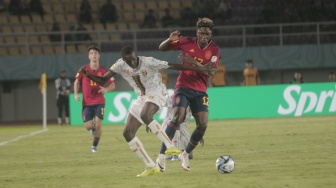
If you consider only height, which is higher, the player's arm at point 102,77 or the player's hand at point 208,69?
the player's hand at point 208,69

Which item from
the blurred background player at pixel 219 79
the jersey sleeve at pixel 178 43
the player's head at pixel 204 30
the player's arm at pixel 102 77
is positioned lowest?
the blurred background player at pixel 219 79

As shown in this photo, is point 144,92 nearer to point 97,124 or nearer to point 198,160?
point 198,160

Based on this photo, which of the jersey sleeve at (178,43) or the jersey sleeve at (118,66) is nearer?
the jersey sleeve at (118,66)

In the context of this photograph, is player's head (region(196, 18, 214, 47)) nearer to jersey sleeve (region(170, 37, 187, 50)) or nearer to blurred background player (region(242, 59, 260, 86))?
jersey sleeve (region(170, 37, 187, 50))

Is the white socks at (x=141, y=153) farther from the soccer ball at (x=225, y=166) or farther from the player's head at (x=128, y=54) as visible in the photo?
the player's head at (x=128, y=54)

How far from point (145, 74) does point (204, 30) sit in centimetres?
126

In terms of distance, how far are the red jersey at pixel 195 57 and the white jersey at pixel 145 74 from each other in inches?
19.1

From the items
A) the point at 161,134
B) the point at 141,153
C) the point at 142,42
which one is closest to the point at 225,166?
the point at 161,134

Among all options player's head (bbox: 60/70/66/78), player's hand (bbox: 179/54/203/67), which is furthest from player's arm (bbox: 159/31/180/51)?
player's head (bbox: 60/70/66/78)

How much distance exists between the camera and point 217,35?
34.6 metres

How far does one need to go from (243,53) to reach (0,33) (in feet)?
32.8

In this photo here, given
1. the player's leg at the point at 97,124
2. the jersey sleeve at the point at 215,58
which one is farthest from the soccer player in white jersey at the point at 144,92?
the player's leg at the point at 97,124

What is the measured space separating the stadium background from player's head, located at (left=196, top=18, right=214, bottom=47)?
19.5m

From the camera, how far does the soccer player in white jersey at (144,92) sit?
13.0 metres
